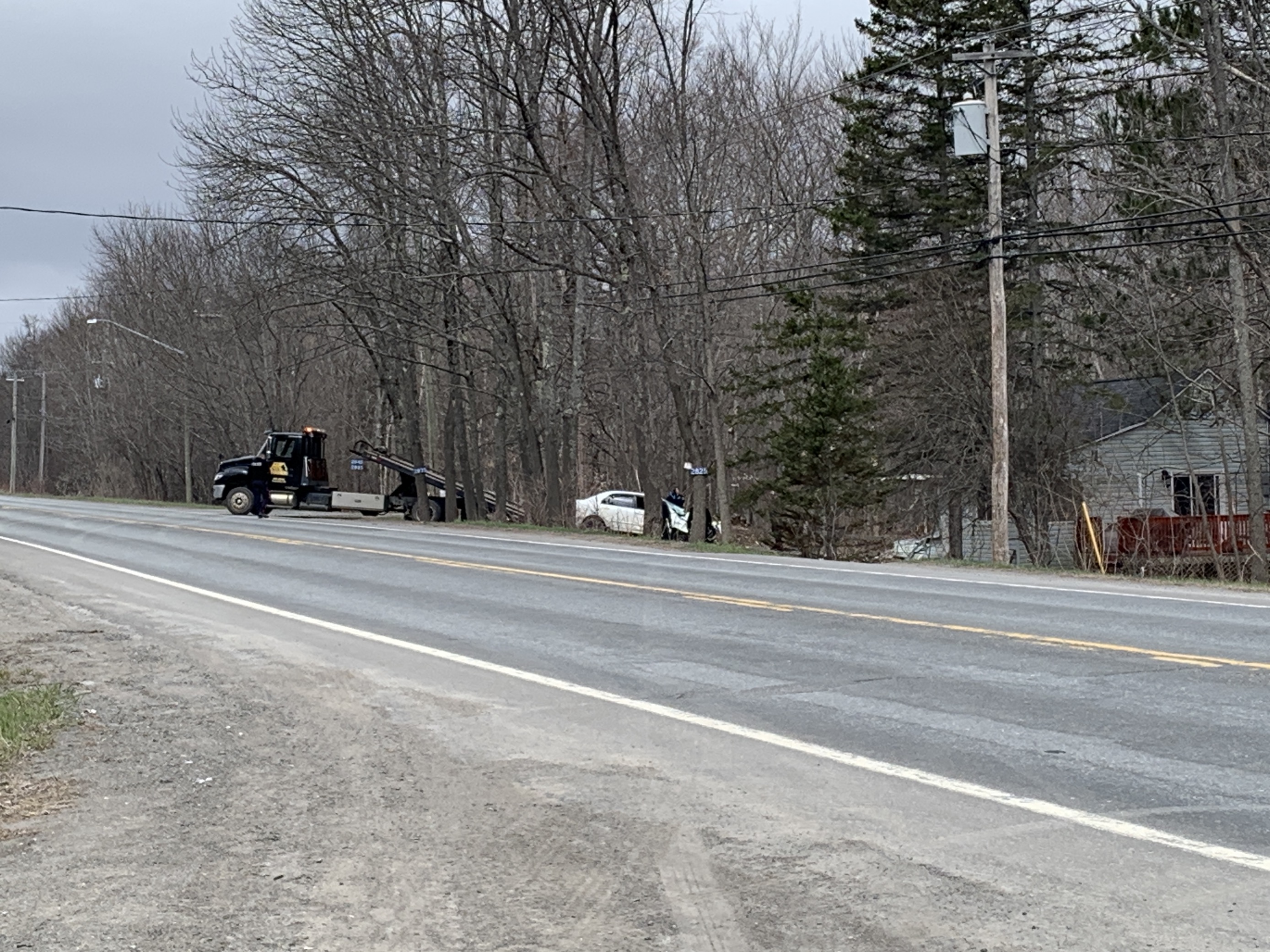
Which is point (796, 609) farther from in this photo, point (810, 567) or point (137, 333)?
point (137, 333)

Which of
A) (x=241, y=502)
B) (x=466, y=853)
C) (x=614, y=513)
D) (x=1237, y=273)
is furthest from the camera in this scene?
(x=241, y=502)

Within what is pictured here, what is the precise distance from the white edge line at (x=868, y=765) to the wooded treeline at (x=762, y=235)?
1495cm

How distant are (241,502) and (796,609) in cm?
3427

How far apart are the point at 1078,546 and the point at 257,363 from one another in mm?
41851

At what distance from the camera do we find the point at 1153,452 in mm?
39688

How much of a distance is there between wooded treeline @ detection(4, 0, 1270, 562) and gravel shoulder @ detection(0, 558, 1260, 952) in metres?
17.5

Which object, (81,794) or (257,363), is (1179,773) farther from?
(257,363)

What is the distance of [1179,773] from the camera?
6961mm

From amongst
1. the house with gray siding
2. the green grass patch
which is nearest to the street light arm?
the house with gray siding

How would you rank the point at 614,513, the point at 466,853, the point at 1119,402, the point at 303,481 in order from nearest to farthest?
the point at 466,853 < the point at 1119,402 < the point at 614,513 < the point at 303,481

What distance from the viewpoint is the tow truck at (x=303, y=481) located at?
45.3 metres

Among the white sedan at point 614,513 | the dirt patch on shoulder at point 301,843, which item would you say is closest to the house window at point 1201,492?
the white sedan at point 614,513

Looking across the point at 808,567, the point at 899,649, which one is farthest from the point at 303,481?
the point at 899,649

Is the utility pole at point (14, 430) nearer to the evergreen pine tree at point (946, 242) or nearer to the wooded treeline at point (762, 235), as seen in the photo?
the wooded treeline at point (762, 235)
